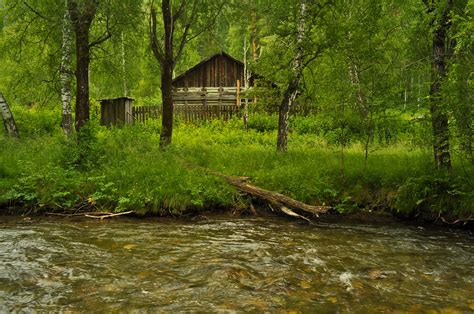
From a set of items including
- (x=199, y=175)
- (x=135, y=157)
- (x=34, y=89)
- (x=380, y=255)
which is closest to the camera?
(x=380, y=255)

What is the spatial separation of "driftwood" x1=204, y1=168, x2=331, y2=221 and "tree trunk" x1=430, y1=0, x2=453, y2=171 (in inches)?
120

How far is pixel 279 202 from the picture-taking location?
1053 cm

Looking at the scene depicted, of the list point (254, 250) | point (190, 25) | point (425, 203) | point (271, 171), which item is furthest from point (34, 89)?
point (425, 203)

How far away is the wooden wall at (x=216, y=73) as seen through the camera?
32281 mm

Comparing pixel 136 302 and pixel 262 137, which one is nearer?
pixel 136 302

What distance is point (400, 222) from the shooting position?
33.6 ft

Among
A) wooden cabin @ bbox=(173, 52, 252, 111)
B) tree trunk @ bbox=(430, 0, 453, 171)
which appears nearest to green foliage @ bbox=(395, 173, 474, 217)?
tree trunk @ bbox=(430, 0, 453, 171)

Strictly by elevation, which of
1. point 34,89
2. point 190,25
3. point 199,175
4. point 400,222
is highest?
point 190,25

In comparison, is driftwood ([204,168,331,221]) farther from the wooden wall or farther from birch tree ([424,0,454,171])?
the wooden wall

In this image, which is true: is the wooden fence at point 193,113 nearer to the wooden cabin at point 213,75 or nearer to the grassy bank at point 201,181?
the wooden cabin at point 213,75

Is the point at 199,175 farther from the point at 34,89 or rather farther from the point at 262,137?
the point at 34,89

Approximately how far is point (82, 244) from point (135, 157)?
492 cm

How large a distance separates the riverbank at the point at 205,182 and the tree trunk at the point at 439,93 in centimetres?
49

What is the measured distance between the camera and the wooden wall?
32281 millimetres
